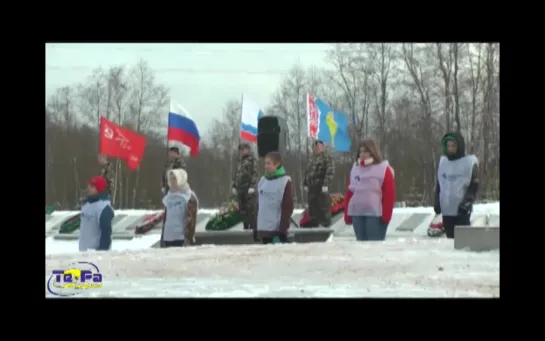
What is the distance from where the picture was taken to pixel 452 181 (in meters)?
8.09

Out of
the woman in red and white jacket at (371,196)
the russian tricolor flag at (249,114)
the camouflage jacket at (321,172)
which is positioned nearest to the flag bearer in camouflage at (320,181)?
the camouflage jacket at (321,172)

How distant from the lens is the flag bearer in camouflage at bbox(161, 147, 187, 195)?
28.1 feet

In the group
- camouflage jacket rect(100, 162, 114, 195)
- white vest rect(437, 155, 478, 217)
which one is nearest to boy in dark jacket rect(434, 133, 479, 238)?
white vest rect(437, 155, 478, 217)

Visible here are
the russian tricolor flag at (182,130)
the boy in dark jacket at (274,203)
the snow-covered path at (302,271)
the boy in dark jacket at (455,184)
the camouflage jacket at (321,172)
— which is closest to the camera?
the snow-covered path at (302,271)

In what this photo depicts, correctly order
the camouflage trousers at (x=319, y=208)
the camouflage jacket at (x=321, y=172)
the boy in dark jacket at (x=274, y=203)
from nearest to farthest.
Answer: the boy in dark jacket at (x=274, y=203) → the camouflage jacket at (x=321, y=172) → the camouflage trousers at (x=319, y=208)

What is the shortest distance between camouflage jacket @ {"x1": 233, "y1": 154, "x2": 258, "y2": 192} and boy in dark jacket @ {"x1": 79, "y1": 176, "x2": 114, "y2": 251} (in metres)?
1.33

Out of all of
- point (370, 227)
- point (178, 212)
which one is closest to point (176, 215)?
point (178, 212)

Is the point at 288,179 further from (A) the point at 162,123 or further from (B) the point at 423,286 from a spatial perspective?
(B) the point at 423,286

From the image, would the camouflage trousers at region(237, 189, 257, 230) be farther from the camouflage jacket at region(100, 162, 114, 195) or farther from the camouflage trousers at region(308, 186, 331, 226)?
the camouflage jacket at region(100, 162, 114, 195)

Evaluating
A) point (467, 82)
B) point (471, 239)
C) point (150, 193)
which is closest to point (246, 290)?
point (471, 239)

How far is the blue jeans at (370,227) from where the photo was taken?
8109 mm

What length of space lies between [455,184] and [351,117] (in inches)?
46.4

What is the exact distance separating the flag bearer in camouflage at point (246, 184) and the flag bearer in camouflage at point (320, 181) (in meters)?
0.56

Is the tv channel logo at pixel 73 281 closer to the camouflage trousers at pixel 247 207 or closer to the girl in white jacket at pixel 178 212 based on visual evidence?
the girl in white jacket at pixel 178 212
